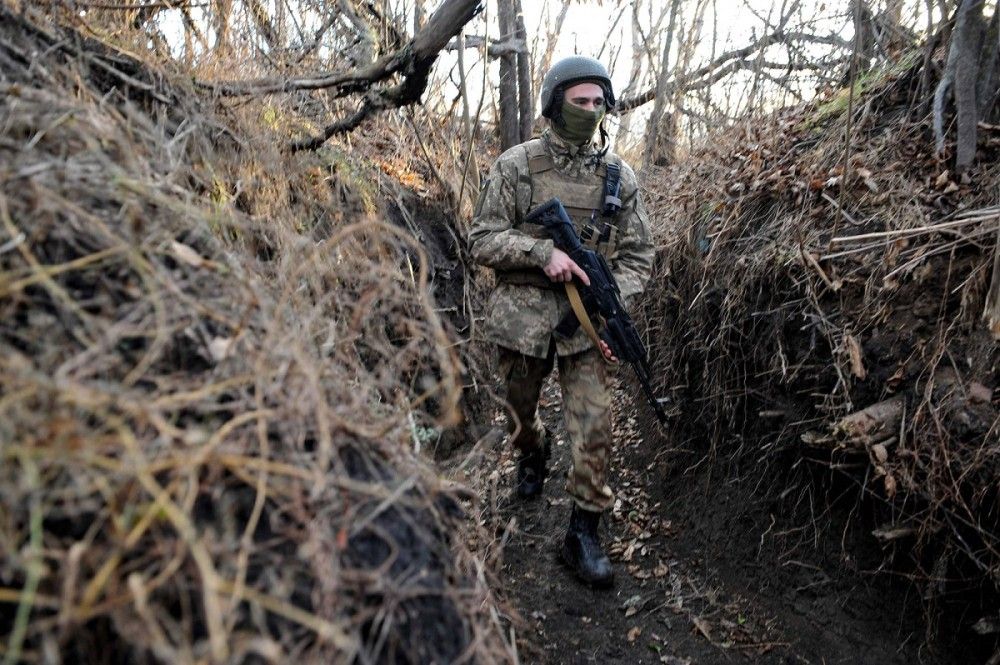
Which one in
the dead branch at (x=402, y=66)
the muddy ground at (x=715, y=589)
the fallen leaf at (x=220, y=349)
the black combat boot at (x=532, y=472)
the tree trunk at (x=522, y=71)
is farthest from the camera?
the tree trunk at (x=522, y=71)

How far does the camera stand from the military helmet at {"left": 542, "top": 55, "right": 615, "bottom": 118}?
3549 millimetres

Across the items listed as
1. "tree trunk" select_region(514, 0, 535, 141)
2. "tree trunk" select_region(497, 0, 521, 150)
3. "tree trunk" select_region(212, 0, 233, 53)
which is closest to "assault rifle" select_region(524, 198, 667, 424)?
"tree trunk" select_region(212, 0, 233, 53)

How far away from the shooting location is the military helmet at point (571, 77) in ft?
11.6

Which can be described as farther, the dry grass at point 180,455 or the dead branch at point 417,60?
the dead branch at point 417,60

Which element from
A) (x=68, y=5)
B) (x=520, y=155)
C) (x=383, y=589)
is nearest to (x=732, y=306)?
(x=520, y=155)

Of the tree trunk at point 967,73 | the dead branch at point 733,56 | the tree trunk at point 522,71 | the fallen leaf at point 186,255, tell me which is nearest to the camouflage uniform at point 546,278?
the tree trunk at point 967,73

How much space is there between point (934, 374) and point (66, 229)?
311 centimetres

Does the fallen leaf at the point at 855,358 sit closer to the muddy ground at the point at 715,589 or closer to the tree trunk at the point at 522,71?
the muddy ground at the point at 715,589

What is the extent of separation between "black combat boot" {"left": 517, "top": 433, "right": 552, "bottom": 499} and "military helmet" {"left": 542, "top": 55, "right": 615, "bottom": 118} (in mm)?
2017

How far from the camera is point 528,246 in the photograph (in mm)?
3426

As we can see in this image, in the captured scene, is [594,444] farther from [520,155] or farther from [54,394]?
[54,394]

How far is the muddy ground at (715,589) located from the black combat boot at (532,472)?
0.10m

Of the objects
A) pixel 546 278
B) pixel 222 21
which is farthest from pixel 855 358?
pixel 222 21

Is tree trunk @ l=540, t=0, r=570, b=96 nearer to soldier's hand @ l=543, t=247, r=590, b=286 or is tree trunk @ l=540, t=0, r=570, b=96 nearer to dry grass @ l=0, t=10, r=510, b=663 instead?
soldier's hand @ l=543, t=247, r=590, b=286
